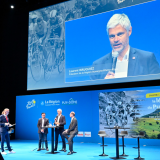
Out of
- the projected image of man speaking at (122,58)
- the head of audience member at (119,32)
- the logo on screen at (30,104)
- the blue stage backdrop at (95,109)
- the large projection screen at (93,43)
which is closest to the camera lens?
the blue stage backdrop at (95,109)

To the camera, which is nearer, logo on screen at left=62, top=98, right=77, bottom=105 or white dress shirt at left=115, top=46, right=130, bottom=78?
white dress shirt at left=115, top=46, right=130, bottom=78

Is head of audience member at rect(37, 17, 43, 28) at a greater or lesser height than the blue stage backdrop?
greater

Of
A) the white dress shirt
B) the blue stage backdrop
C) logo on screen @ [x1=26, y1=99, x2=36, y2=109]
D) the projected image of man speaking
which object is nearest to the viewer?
the blue stage backdrop

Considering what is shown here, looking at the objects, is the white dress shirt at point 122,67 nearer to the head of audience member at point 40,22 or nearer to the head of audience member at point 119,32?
the head of audience member at point 119,32

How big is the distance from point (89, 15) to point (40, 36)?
287cm

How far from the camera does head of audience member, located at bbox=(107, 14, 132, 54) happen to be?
9477mm

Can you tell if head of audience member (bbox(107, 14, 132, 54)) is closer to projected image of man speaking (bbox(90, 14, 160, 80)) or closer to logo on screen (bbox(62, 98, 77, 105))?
projected image of man speaking (bbox(90, 14, 160, 80))

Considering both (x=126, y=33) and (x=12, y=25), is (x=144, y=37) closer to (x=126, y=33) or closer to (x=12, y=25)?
(x=126, y=33)

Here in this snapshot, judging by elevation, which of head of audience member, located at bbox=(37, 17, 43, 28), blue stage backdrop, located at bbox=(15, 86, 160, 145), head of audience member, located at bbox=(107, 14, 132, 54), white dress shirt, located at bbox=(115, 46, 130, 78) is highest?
head of audience member, located at bbox=(37, 17, 43, 28)

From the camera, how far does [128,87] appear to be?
373 inches

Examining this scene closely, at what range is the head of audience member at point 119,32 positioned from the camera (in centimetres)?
948

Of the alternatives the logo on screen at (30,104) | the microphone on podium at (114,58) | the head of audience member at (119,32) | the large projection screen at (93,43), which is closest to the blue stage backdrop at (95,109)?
the logo on screen at (30,104)

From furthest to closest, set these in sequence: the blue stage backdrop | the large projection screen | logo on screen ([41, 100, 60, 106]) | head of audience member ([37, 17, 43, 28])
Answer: head of audience member ([37, 17, 43, 28])
logo on screen ([41, 100, 60, 106])
the large projection screen
the blue stage backdrop

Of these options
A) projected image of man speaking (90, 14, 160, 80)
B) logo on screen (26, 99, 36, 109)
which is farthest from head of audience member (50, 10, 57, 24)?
logo on screen (26, 99, 36, 109)
